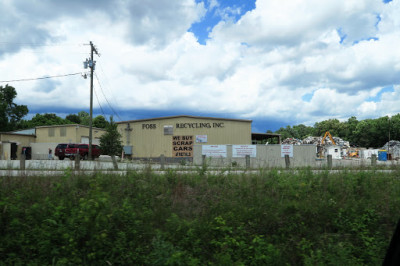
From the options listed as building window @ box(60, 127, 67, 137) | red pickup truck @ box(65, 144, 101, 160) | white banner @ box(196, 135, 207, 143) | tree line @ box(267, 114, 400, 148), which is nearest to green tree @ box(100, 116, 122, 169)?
red pickup truck @ box(65, 144, 101, 160)

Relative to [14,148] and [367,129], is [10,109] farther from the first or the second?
[367,129]

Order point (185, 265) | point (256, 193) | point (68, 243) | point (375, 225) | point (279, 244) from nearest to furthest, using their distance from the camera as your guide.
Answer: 1. point (185, 265)
2. point (68, 243)
3. point (279, 244)
4. point (375, 225)
5. point (256, 193)

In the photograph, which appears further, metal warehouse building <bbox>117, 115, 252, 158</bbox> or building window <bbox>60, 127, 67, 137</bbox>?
building window <bbox>60, 127, 67, 137</bbox>

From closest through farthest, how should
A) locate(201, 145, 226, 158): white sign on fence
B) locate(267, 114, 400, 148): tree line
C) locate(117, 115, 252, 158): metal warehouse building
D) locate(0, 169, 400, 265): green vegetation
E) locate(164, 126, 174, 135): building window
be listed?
1. locate(0, 169, 400, 265): green vegetation
2. locate(201, 145, 226, 158): white sign on fence
3. locate(117, 115, 252, 158): metal warehouse building
4. locate(164, 126, 174, 135): building window
5. locate(267, 114, 400, 148): tree line

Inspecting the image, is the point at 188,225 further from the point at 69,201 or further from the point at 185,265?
the point at 69,201

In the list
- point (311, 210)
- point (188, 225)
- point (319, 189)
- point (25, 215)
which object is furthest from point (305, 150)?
point (25, 215)

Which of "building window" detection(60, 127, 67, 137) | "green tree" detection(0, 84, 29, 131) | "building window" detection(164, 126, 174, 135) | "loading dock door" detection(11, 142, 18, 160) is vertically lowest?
"loading dock door" detection(11, 142, 18, 160)

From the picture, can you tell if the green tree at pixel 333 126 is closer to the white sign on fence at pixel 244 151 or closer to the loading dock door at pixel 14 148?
the white sign on fence at pixel 244 151

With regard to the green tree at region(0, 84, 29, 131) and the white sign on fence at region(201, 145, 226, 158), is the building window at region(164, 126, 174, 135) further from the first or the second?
the green tree at region(0, 84, 29, 131)

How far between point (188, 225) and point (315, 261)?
2259 mm

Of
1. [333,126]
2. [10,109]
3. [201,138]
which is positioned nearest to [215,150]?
[201,138]

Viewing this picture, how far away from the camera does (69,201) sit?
226 inches

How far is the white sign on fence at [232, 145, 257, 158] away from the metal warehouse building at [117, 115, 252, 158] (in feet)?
23.1

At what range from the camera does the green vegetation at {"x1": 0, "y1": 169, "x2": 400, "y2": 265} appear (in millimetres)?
4527
